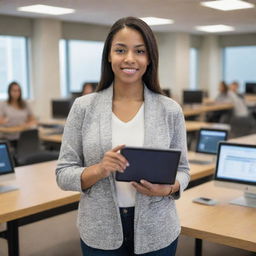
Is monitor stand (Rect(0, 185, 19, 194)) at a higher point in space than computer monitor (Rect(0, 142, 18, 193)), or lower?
lower

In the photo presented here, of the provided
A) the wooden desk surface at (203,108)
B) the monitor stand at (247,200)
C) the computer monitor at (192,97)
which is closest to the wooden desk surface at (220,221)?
the monitor stand at (247,200)

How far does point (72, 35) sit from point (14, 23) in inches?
61.3

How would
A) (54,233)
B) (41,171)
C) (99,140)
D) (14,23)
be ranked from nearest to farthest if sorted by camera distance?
(99,140) < (41,171) < (54,233) < (14,23)

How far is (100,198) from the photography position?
1.51m

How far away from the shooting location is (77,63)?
10.6 meters

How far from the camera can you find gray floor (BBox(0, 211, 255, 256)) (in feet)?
11.7

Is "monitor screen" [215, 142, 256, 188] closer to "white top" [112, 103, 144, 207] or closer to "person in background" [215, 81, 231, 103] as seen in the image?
"white top" [112, 103, 144, 207]

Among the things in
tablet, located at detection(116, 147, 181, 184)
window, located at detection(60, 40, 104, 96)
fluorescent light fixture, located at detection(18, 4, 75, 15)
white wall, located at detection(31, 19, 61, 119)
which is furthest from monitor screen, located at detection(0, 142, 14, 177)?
window, located at detection(60, 40, 104, 96)

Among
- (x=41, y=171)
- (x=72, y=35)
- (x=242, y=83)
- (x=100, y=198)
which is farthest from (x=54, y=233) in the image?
(x=242, y=83)

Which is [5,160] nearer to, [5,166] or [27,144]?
[5,166]

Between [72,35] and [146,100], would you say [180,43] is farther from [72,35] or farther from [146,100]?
[146,100]

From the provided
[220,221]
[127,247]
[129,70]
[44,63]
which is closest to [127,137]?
[129,70]

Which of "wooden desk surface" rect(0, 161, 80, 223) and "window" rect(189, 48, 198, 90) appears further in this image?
"window" rect(189, 48, 198, 90)

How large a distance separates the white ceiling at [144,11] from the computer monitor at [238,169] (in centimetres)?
441
